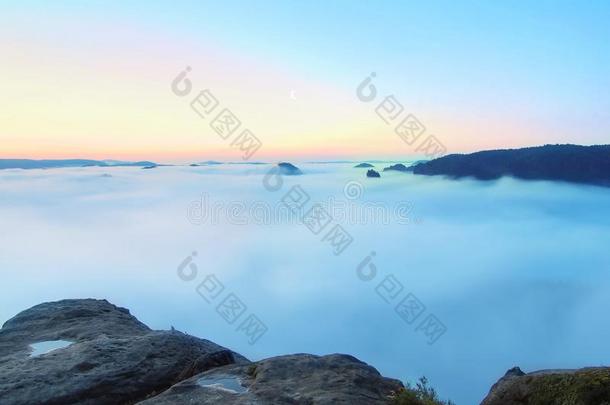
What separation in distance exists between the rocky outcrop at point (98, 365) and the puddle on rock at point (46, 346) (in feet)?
0.63

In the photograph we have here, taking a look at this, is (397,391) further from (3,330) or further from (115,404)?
(3,330)

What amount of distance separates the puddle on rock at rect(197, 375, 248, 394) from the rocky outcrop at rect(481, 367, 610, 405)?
5595mm

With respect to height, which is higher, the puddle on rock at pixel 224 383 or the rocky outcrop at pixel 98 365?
the rocky outcrop at pixel 98 365

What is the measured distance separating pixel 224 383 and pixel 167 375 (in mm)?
2817

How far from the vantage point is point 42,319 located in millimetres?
17859

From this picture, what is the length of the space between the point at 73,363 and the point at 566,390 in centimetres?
1233

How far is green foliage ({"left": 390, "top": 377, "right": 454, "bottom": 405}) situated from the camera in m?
8.90

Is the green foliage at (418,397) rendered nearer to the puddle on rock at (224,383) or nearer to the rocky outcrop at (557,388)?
the rocky outcrop at (557,388)

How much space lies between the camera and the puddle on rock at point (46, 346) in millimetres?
13938

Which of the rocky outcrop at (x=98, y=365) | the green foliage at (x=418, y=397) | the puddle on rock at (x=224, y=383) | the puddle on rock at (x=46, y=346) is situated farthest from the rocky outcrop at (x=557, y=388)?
the puddle on rock at (x=46, y=346)

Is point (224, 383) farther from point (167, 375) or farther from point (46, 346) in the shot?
point (46, 346)

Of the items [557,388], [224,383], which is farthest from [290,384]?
[557,388]

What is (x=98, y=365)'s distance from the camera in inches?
477

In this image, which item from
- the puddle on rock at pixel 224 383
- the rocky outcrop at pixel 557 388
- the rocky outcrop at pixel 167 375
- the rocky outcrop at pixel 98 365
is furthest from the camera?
the rocky outcrop at pixel 98 365
